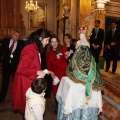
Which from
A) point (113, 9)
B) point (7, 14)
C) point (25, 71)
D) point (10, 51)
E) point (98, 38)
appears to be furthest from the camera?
point (7, 14)

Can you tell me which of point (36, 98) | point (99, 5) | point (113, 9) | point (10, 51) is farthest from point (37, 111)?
point (113, 9)

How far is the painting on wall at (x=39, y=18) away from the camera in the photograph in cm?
1393

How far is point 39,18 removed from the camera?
14117 mm

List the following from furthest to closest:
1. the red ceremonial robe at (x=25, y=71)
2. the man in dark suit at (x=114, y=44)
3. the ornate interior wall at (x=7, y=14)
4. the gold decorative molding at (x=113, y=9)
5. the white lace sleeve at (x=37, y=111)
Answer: the ornate interior wall at (x=7, y=14), the gold decorative molding at (x=113, y=9), the man in dark suit at (x=114, y=44), the red ceremonial robe at (x=25, y=71), the white lace sleeve at (x=37, y=111)

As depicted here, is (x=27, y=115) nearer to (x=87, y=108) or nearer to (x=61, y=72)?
(x=87, y=108)

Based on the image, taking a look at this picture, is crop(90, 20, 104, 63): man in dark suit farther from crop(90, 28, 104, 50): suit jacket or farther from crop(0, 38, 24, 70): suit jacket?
crop(0, 38, 24, 70): suit jacket

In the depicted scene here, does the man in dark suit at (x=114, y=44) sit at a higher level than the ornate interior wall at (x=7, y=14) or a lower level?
lower

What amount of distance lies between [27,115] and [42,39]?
3.33 feet

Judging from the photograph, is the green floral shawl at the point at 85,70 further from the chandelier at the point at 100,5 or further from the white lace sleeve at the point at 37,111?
the chandelier at the point at 100,5

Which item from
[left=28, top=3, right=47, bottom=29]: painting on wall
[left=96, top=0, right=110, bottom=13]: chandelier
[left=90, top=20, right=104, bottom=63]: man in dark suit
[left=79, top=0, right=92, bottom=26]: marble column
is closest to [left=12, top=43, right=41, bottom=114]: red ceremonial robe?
[left=90, top=20, right=104, bottom=63]: man in dark suit

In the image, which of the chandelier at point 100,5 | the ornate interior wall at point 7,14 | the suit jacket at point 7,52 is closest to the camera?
the suit jacket at point 7,52

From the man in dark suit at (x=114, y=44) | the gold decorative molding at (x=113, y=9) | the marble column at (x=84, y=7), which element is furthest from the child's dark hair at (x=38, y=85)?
the gold decorative molding at (x=113, y=9)

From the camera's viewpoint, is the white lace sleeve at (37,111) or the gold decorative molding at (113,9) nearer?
the white lace sleeve at (37,111)

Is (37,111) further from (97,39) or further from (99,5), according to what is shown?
(99,5)
